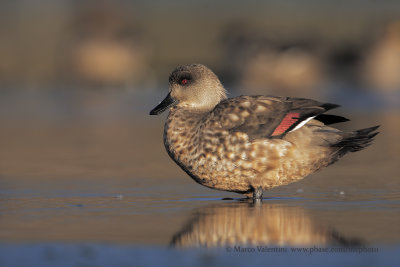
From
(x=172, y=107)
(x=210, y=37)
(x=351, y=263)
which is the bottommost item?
(x=351, y=263)

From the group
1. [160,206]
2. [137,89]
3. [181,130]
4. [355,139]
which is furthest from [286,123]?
[137,89]

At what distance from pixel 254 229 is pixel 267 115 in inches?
63.9

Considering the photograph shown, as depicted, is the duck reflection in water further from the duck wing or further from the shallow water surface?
the duck wing

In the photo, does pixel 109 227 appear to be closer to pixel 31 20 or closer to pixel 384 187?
pixel 384 187

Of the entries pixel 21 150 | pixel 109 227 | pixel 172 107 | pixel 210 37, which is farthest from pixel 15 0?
pixel 109 227

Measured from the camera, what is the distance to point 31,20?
2902 centimetres

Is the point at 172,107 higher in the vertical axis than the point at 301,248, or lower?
higher

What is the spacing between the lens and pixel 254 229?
20.0ft

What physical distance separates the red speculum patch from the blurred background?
710 mm

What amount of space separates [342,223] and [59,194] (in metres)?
2.68

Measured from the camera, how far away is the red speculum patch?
24.3 ft

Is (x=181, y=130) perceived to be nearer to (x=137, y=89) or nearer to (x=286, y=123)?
(x=286, y=123)

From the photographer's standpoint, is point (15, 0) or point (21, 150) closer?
point (21, 150)

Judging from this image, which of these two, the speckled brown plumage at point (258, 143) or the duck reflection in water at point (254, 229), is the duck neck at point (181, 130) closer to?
the speckled brown plumage at point (258, 143)
